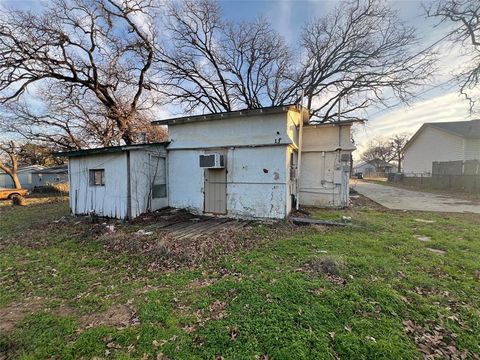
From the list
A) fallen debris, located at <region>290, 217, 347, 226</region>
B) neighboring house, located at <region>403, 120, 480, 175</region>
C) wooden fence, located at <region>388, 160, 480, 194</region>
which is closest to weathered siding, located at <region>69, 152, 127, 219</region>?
fallen debris, located at <region>290, 217, 347, 226</region>

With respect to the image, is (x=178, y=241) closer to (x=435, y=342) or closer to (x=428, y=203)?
(x=435, y=342)

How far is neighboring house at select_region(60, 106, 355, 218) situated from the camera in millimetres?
7484

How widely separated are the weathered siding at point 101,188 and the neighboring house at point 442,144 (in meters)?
26.5

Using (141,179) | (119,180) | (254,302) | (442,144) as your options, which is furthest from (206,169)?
(442,144)

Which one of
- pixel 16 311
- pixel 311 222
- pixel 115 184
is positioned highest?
pixel 115 184

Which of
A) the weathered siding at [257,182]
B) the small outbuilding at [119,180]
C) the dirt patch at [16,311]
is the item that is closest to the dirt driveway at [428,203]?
the weathered siding at [257,182]

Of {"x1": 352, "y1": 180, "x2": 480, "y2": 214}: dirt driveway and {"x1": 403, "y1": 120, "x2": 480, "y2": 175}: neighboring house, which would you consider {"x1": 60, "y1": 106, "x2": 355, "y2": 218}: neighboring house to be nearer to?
{"x1": 352, "y1": 180, "x2": 480, "y2": 214}: dirt driveway

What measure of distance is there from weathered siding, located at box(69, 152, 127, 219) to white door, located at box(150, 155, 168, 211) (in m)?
1.02

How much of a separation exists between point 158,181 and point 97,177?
2.40m

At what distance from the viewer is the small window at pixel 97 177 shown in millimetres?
8439

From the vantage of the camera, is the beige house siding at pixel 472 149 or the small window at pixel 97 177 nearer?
the small window at pixel 97 177

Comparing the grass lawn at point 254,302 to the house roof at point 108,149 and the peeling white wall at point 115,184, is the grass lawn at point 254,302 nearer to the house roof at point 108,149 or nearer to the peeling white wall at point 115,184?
the peeling white wall at point 115,184

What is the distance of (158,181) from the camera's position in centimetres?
866

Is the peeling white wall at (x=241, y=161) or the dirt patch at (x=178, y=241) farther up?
the peeling white wall at (x=241, y=161)
